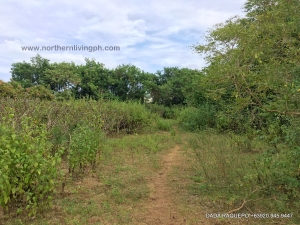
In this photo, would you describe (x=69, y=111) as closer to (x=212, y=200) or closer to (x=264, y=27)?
(x=212, y=200)

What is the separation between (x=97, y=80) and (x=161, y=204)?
18.6 m

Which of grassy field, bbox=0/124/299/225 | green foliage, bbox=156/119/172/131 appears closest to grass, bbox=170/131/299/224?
grassy field, bbox=0/124/299/225

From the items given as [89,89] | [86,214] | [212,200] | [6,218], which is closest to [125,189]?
[86,214]

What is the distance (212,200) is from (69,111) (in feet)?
15.9

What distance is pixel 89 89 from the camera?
69.6 feet

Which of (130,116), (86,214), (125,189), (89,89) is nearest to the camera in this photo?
(86,214)

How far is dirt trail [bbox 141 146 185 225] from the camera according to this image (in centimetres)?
315

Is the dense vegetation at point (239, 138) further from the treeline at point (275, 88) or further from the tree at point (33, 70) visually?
the tree at point (33, 70)

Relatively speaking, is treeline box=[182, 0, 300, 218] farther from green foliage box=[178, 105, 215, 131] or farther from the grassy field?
green foliage box=[178, 105, 215, 131]

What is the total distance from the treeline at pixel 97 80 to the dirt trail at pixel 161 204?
15228 millimetres

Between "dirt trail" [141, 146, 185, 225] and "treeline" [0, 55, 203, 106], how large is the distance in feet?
50.0

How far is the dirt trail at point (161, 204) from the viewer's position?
124 inches

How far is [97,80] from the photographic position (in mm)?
21203

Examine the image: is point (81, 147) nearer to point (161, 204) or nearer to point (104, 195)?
point (104, 195)
